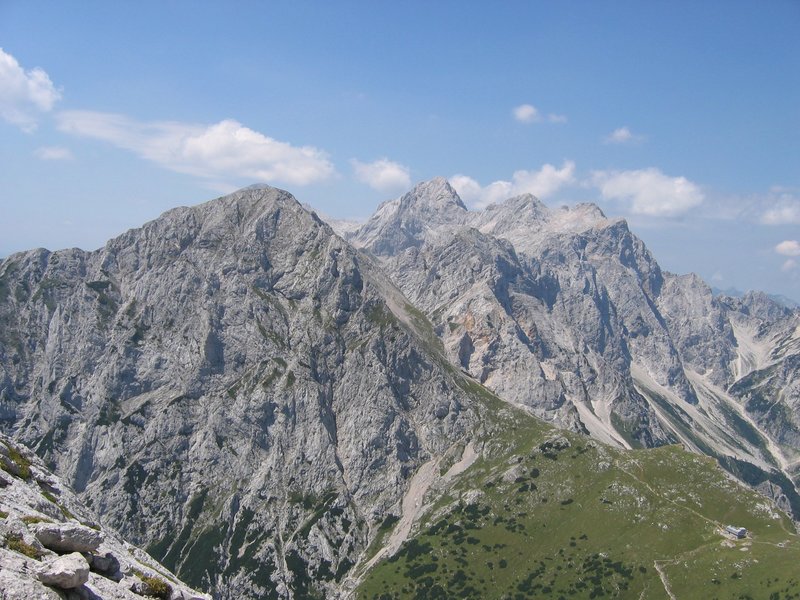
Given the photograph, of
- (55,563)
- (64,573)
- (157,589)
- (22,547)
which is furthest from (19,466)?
(64,573)

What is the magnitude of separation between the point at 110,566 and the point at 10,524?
621 cm

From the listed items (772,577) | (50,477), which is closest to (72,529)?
(50,477)

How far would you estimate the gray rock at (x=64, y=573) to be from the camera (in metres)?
30.2

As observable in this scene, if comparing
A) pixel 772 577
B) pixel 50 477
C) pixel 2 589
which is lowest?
pixel 772 577

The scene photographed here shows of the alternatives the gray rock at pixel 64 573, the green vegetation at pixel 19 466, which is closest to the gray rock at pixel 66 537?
the gray rock at pixel 64 573

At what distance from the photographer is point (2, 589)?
29.4 m

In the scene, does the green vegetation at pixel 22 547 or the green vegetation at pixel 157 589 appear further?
the green vegetation at pixel 157 589

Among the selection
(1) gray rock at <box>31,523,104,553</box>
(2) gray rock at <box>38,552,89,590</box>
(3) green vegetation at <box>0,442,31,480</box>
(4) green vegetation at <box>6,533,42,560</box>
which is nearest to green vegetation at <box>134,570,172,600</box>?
(1) gray rock at <box>31,523,104,553</box>

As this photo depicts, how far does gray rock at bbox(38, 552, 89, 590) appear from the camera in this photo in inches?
1189

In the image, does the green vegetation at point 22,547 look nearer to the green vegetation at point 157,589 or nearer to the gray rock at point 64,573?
the gray rock at point 64,573

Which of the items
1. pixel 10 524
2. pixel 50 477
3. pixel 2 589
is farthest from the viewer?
pixel 50 477

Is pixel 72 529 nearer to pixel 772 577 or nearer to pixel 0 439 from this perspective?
pixel 0 439

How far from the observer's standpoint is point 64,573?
30.2 m

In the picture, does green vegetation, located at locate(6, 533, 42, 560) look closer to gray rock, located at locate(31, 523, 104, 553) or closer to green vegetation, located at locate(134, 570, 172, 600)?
gray rock, located at locate(31, 523, 104, 553)
